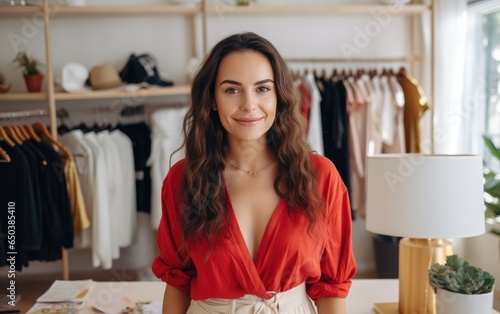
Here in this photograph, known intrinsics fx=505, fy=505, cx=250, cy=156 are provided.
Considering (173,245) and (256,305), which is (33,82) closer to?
(173,245)

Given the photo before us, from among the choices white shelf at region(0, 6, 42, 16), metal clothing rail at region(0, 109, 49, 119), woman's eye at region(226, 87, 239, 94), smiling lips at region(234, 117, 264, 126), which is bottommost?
smiling lips at region(234, 117, 264, 126)

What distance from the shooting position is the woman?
51.4 inches

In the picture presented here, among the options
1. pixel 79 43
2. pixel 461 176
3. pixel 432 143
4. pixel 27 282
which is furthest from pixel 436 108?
pixel 27 282

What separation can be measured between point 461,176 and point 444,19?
2.78m

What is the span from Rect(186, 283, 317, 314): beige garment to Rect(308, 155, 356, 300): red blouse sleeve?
8 cm

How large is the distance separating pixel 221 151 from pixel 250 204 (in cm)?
18

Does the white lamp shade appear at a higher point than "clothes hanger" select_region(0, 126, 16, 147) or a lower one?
lower

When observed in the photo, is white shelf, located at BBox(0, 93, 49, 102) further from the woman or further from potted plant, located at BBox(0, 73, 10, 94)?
the woman

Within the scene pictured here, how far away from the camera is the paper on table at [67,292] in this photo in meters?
1.79

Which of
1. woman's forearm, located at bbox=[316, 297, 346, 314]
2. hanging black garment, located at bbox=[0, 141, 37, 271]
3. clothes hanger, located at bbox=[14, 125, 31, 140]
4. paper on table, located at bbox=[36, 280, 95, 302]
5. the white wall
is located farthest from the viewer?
the white wall

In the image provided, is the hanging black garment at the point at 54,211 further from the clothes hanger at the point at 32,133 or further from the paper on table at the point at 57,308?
the paper on table at the point at 57,308

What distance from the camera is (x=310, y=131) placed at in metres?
3.61

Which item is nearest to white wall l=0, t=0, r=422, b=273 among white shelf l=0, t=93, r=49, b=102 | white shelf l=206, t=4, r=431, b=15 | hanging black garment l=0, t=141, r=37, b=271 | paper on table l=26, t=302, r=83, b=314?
white shelf l=206, t=4, r=431, b=15

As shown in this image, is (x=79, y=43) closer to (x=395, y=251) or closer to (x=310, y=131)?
(x=310, y=131)
